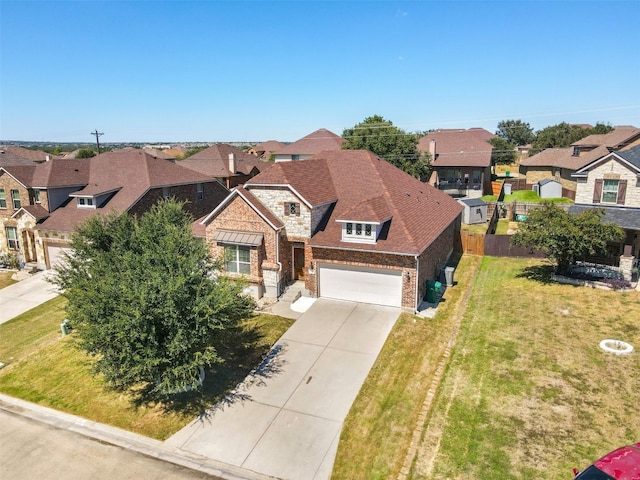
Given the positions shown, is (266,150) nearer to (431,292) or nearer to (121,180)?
(121,180)

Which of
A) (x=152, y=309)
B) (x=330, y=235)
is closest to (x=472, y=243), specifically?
(x=330, y=235)

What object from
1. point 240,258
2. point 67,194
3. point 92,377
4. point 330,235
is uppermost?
point 67,194

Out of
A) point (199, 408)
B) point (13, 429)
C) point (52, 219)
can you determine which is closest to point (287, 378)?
point (199, 408)

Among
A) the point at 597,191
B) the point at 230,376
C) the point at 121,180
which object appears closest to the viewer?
the point at 230,376

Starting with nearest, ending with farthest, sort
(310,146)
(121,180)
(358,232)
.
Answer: (358,232) < (121,180) < (310,146)

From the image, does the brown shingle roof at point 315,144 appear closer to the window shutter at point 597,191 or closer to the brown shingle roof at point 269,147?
the brown shingle roof at point 269,147

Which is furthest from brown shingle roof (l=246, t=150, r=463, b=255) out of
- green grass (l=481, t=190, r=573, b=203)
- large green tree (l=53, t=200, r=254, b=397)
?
green grass (l=481, t=190, r=573, b=203)
